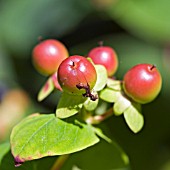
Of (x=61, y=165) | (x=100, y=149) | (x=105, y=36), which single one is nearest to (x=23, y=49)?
(x=105, y=36)

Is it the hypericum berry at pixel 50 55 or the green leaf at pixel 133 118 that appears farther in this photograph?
the hypericum berry at pixel 50 55

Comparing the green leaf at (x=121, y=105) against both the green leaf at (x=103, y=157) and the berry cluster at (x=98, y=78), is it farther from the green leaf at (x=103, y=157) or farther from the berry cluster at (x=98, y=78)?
the green leaf at (x=103, y=157)

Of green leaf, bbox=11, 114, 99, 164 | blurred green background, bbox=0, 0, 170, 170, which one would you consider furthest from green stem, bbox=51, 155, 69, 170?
blurred green background, bbox=0, 0, 170, 170

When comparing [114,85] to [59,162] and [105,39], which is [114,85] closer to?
[59,162]

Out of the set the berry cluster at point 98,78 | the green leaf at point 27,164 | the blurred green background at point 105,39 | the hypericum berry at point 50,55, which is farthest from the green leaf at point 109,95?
the blurred green background at point 105,39

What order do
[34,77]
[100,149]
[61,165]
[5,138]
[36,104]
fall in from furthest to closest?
[34,77] < [36,104] < [5,138] < [100,149] < [61,165]

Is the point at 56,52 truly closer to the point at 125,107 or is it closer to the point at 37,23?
the point at 125,107

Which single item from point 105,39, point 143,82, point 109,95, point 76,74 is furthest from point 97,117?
point 105,39
